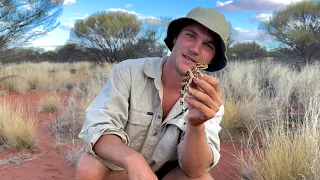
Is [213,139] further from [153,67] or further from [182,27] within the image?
[182,27]

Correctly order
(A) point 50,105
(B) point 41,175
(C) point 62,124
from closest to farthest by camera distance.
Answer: (B) point 41,175 → (C) point 62,124 → (A) point 50,105

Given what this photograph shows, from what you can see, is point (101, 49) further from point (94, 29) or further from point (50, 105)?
point (50, 105)

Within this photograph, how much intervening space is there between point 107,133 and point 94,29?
1751 centimetres

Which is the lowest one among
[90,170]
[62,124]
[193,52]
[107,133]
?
[62,124]

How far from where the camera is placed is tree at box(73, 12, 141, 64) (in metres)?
18.2

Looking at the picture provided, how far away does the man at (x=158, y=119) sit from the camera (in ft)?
5.72

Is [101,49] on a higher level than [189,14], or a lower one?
lower

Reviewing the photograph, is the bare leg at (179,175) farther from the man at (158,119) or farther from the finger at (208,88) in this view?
the finger at (208,88)

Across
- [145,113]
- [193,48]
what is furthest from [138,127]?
[193,48]

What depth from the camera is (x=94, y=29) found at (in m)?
18.6

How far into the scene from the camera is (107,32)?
709 inches

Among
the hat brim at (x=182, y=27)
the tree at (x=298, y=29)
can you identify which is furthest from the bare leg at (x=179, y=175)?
the tree at (x=298, y=29)

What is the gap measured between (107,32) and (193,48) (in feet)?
54.8

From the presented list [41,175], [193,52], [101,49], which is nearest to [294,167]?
[193,52]
